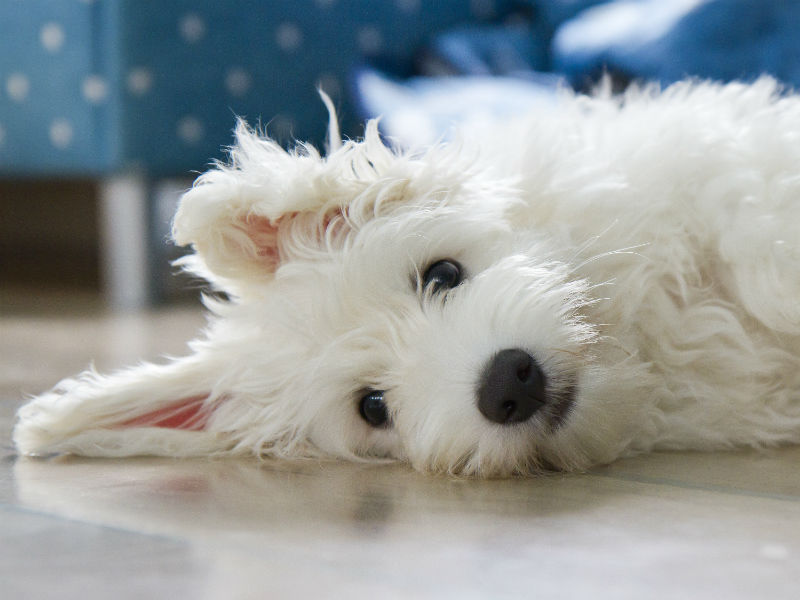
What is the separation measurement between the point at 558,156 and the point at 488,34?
2.79 metres

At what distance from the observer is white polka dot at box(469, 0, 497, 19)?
4793 mm

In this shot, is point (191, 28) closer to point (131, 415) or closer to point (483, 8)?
point (483, 8)

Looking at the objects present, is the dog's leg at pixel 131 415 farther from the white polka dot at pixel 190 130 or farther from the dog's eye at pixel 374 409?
the white polka dot at pixel 190 130

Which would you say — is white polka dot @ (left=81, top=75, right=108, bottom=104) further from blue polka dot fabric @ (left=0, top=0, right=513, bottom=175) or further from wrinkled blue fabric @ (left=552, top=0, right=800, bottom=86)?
wrinkled blue fabric @ (left=552, top=0, right=800, bottom=86)

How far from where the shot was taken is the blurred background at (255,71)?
342 cm

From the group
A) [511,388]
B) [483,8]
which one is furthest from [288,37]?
[511,388]

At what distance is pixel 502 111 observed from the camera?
142 inches

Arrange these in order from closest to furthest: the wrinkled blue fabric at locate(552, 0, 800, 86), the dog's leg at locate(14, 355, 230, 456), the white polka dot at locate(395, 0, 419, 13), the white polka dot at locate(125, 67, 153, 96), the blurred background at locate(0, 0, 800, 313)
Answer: the dog's leg at locate(14, 355, 230, 456), the wrinkled blue fabric at locate(552, 0, 800, 86), the blurred background at locate(0, 0, 800, 313), the white polka dot at locate(125, 67, 153, 96), the white polka dot at locate(395, 0, 419, 13)

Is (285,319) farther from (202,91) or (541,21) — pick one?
(541,21)

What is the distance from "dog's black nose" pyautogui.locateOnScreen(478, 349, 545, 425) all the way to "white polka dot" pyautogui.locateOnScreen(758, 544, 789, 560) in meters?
0.40

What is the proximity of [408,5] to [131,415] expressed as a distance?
10.6 ft

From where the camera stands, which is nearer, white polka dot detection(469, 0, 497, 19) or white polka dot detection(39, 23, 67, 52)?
white polka dot detection(39, 23, 67, 52)

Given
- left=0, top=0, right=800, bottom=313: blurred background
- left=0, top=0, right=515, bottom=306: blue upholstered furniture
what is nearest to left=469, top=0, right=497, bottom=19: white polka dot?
left=0, top=0, right=800, bottom=313: blurred background

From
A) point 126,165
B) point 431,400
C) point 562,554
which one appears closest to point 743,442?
point 431,400
